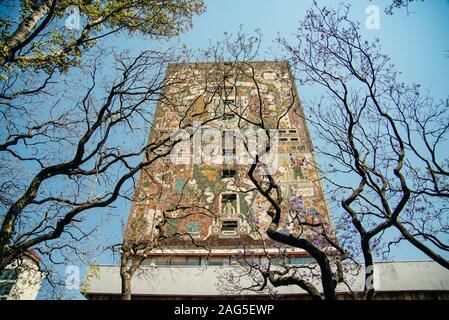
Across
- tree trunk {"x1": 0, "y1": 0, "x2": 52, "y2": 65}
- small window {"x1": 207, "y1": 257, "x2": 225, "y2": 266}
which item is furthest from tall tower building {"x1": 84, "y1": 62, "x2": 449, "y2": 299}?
tree trunk {"x1": 0, "y1": 0, "x2": 52, "y2": 65}

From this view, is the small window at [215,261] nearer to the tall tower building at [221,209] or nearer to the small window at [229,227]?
the tall tower building at [221,209]

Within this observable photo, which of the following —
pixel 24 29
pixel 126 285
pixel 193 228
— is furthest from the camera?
pixel 193 228

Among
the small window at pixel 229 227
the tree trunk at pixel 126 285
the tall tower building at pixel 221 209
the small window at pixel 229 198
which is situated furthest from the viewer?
the small window at pixel 229 198

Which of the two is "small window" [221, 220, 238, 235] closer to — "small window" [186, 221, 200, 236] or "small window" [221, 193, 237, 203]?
"small window" [186, 221, 200, 236]

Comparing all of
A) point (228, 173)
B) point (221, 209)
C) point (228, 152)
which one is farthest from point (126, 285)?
point (228, 152)

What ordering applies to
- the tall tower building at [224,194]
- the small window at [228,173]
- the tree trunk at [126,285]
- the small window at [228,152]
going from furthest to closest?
1. the small window at [228,152]
2. the small window at [228,173]
3. the tall tower building at [224,194]
4. the tree trunk at [126,285]

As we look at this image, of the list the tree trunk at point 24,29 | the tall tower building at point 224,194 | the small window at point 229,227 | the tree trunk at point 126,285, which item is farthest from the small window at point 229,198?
the tree trunk at point 24,29

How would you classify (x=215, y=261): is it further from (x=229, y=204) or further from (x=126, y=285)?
(x=126, y=285)

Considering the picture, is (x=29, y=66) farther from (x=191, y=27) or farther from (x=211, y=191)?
(x=211, y=191)

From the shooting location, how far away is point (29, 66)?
25.2 ft

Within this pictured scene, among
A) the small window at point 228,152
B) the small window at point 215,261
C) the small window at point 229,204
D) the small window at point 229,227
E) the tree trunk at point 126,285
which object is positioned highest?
the small window at point 228,152

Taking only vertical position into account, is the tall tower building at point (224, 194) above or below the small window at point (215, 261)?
above

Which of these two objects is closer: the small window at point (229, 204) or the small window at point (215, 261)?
the small window at point (215, 261)
